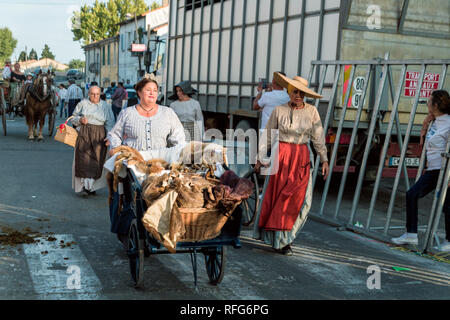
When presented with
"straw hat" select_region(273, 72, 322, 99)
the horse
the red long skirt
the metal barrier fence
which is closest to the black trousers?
the metal barrier fence

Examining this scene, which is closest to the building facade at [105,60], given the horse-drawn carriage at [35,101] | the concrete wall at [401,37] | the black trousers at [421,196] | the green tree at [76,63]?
the horse-drawn carriage at [35,101]

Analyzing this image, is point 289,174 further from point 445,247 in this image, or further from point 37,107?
point 37,107

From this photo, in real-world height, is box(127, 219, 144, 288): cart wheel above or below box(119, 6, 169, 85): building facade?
below

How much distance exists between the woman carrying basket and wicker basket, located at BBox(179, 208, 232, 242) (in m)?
5.14

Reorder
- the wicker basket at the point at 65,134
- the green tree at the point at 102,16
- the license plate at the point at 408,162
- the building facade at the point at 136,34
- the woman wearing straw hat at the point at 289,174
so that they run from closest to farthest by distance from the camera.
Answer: the woman wearing straw hat at the point at 289,174 < the wicker basket at the point at 65,134 < the license plate at the point at 408,162 < the building facade at the point at 136,34 < the green tree at the point at 102,16

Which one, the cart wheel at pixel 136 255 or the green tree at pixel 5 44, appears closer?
the cart wheel at pixel 136 255

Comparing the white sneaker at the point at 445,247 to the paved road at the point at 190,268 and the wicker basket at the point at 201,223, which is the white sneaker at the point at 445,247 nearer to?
the paved road at the point at 190,268

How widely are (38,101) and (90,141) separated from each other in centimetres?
970

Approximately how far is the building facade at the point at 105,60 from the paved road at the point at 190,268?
5419cm

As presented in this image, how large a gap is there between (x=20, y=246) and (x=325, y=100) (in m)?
5.17

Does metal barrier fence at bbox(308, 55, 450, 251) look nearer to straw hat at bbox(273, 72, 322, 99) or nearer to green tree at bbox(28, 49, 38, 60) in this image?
straw hat at bbox(273, 72, 322, 99)

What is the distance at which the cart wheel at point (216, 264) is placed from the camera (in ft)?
17.5

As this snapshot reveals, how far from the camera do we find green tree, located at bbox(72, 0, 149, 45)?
84312mm

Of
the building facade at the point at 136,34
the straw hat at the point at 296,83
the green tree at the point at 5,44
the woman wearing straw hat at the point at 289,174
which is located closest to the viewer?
the straw hat at the point at 296,83
